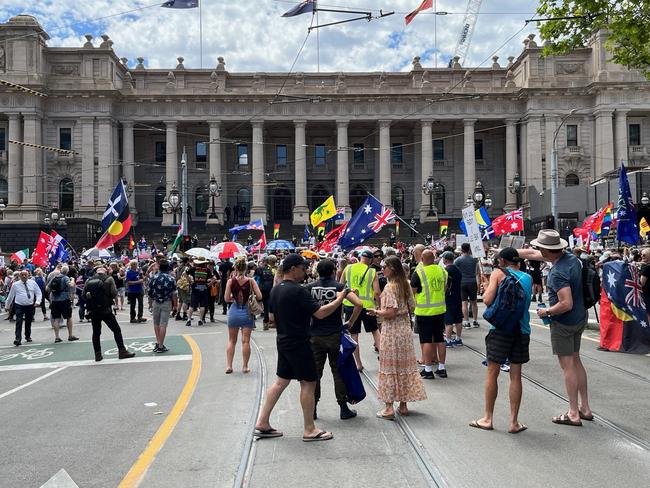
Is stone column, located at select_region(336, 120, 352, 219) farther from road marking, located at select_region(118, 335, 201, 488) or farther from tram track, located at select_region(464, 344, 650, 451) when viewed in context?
tram track, located at select_region(464, 344, 650, 451)

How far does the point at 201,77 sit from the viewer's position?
60.4 meters

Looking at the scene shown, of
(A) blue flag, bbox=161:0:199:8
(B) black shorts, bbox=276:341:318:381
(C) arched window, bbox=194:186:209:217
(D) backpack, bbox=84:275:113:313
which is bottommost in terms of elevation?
(B) black shorts, bbox=276:341:318:381

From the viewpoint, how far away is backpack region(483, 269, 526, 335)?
643cm

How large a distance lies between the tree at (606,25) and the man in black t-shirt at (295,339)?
36.8 ft

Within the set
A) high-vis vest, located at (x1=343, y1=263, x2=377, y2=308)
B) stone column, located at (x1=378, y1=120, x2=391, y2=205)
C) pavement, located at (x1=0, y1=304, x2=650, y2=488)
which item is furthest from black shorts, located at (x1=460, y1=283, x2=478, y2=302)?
stone column, located at (x1=378, y1=120, x2=391, y2=205)

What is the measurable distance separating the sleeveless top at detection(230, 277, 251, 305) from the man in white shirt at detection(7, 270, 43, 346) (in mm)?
7278

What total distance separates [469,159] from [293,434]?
5116cm

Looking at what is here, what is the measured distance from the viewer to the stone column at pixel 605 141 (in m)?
53.4

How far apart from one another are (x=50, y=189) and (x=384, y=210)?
42561 mm

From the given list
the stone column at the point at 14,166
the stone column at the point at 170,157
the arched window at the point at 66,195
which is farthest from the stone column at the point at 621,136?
the stone column at the point at 14,166

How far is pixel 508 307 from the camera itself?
21.1ft

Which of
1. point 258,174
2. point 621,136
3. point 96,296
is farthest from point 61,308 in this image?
point 621,136

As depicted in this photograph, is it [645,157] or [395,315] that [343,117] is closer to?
[645,157]

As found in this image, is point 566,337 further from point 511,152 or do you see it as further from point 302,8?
point 511,152
